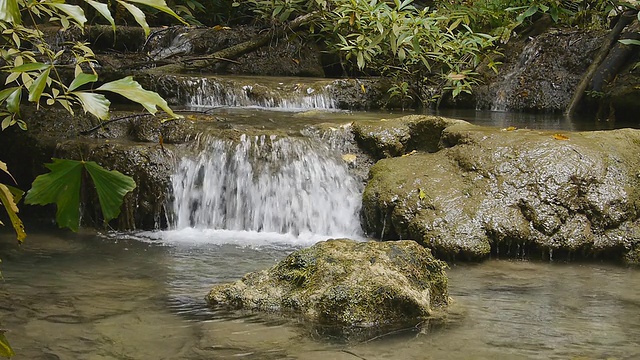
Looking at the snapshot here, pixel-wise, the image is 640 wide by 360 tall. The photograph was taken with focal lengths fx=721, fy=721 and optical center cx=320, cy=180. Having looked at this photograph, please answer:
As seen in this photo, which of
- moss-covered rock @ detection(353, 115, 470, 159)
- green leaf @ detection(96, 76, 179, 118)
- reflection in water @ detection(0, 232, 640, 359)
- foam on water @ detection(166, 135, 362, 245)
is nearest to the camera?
green leaf @ detection(96, 76, 179, 118)

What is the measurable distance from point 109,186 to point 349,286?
1.88 metres

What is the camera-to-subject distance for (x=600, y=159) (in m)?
5.11

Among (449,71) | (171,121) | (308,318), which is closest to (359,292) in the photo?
(308,318)

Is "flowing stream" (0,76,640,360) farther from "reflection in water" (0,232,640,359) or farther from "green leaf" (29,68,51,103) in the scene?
"green leaf" (29,68,51,103)

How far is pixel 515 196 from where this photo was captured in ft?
16.2

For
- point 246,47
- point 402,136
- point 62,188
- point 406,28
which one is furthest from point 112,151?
point 246,47

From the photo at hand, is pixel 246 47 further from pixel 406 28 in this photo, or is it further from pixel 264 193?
pixel 264 193

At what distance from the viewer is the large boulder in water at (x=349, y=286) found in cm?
320

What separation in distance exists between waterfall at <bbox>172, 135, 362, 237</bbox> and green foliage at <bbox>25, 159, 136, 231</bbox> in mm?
3832

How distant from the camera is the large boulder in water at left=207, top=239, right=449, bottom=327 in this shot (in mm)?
3197

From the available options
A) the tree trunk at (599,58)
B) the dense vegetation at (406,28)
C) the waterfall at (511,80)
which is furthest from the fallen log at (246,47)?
the tree trunk at (599,58)

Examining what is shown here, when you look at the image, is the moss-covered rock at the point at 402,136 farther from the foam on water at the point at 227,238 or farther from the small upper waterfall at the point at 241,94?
the small upper waterfall at the point at 241,94

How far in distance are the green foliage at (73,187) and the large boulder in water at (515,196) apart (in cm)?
333

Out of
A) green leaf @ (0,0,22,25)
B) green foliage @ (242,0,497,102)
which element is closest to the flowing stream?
green leaf @ (0,0,22,25)
